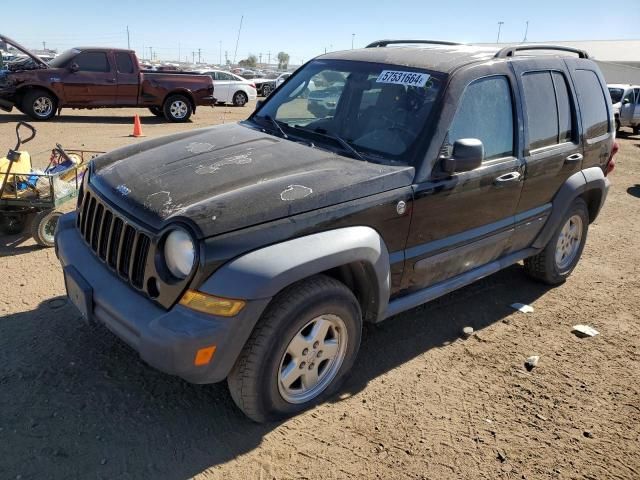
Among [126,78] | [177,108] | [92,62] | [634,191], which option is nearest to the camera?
[634,191]

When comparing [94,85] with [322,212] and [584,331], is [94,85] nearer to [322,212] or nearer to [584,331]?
[322,212]

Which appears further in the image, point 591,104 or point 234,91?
point 234,91

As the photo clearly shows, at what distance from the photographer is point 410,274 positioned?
3.34 m

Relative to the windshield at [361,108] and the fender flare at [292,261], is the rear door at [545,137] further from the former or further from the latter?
the fender flare at [292,261]

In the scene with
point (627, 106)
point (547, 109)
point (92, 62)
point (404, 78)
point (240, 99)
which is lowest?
point (240, 99)

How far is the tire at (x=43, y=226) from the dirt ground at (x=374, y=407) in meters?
0.47

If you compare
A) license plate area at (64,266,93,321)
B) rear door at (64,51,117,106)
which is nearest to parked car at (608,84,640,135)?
rear door at (64,51,117,106)

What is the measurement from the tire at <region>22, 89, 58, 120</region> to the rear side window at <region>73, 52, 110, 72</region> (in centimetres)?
111

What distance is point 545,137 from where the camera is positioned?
13.5 ft

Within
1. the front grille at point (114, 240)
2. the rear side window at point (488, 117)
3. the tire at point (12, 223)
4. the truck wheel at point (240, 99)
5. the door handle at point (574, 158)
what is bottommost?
the tire at point (12, 223)

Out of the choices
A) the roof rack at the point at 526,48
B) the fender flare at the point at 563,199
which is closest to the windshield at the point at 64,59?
the roof rack at the point at 526,48

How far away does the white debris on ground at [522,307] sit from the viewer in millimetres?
4492

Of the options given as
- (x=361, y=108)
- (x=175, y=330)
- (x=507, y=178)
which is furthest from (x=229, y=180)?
(x=507, y=178)

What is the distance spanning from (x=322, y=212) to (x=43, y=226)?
3.37 m
